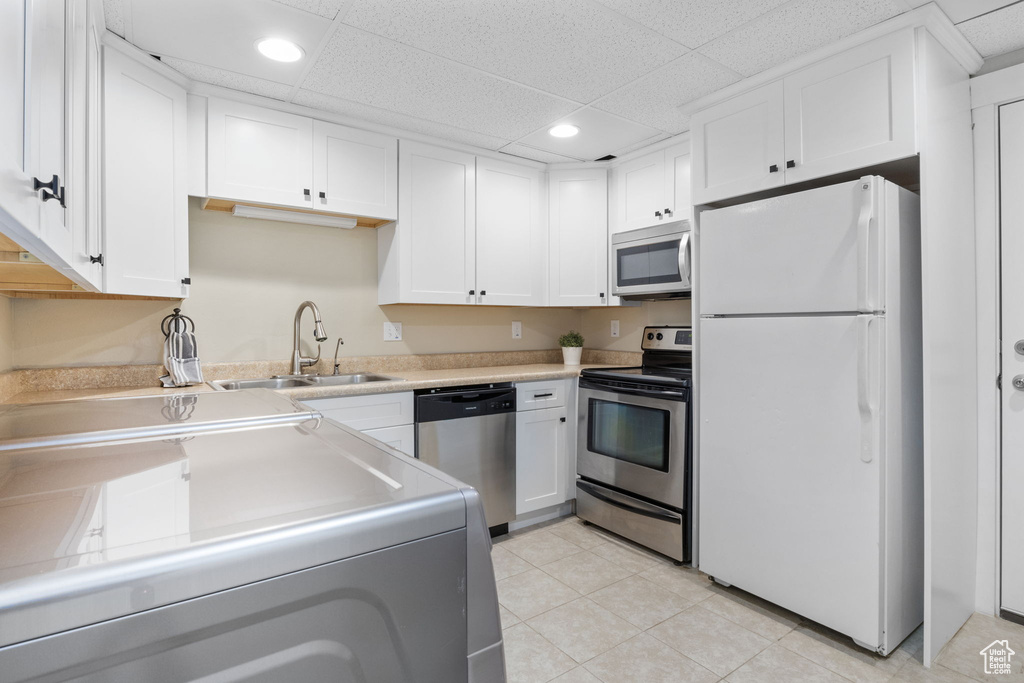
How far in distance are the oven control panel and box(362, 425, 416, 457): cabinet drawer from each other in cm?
154

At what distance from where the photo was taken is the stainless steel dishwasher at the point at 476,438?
8.77ft

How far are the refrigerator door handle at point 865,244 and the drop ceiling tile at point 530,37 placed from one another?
874 millimetres

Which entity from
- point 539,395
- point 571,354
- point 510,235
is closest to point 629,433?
point 539,395

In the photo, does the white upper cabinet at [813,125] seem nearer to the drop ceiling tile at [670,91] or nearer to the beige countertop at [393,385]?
the drop ceiling tile at [670,91]

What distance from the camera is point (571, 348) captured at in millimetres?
3666

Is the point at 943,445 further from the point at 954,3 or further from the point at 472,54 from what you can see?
the point at 472,54

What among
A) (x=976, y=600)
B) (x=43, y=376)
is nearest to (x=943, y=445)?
(x=976, y=600)

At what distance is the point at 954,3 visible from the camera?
179 cm

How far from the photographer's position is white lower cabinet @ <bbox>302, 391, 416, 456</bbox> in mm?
2422

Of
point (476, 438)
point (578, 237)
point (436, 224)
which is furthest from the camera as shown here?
point (578, 237)

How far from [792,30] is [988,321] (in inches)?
55.0

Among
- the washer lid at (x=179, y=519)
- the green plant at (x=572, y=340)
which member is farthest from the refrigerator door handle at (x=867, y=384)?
the green plant at (x=572, y=340)

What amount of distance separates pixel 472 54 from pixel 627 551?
8.02 ft

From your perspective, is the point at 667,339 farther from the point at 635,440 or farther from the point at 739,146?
the point at 739,146
